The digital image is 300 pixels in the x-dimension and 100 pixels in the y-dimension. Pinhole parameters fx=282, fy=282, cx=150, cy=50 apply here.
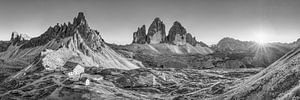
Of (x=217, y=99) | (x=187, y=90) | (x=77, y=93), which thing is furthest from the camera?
(x=187, y=90)

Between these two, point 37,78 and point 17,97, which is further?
point 37,78

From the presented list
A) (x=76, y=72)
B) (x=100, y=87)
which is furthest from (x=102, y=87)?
(x=76, y=72)

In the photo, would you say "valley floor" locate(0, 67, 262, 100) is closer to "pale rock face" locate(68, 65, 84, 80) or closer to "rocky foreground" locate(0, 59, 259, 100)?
"rocky foreground" locate(0, 59, 259, 100)

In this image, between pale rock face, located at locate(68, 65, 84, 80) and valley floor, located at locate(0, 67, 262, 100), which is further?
pale rock face, located at locate(68, 65, 84, 80)

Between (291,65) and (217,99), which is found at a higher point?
(291,65)

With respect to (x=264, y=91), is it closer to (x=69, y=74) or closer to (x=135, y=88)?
(x=135, y=88)

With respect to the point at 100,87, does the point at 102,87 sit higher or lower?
lower

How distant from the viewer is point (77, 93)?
129 meters

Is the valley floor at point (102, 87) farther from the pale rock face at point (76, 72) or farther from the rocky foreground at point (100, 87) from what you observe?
the pale rock face at point (76, 72)

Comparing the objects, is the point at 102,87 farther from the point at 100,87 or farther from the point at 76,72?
the point at 76,72

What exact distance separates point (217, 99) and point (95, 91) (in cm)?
7046

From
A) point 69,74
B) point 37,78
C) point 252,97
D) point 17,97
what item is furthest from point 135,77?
point 252,97

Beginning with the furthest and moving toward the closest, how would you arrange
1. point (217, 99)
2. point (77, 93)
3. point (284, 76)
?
point (77, 93), point (217, 99), point (284, 76)

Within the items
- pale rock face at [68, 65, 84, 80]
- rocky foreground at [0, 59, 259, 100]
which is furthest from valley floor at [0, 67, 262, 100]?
pale rock face at [68, 65, 84, 80]
